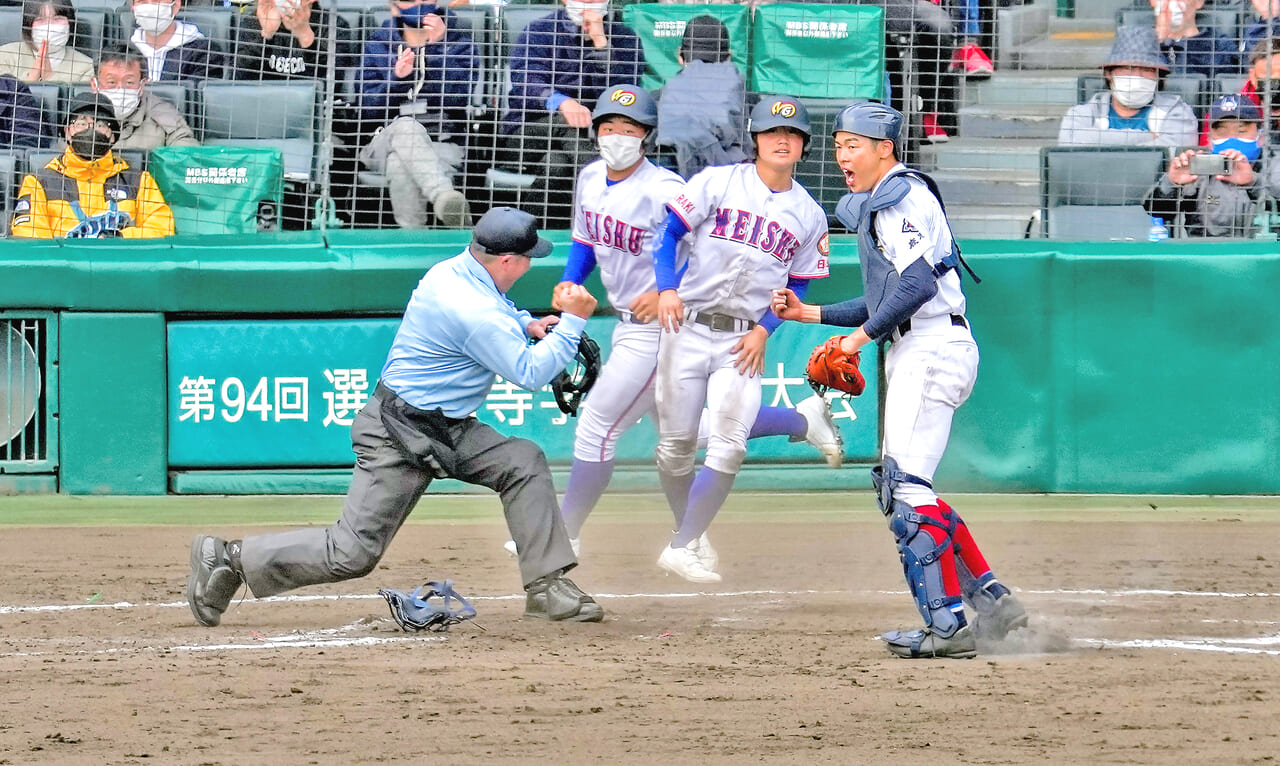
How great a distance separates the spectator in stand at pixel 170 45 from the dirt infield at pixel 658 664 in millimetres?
3429

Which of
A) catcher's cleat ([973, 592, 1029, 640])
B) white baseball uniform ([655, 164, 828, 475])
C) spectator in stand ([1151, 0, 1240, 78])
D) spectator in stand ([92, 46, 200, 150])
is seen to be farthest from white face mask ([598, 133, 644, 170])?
spectator in stand ([1151, 0, 1240, 78])

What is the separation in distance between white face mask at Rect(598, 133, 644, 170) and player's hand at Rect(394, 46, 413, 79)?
128 inches

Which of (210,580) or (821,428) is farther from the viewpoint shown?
(821,428)

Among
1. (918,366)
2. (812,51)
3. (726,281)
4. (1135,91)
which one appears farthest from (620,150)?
(1135,91)

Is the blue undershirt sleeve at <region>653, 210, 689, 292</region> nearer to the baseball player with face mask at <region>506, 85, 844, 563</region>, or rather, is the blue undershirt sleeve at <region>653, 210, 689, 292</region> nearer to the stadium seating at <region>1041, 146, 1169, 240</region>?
the baseball player with face mask at <region>506, 85, 844, 563</region>

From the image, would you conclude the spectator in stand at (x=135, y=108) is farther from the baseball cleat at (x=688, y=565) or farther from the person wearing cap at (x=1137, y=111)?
the person wearing cap at (x=1137, y=111)

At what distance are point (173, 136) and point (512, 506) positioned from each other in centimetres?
516

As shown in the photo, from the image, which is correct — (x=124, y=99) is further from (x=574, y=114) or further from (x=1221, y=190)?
(x=1221, y=190)

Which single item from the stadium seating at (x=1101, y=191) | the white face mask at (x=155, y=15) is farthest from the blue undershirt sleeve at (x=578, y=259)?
the white face mask at (x=155, y=15)

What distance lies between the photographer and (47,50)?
1038cm

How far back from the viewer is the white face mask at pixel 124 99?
10000 mm

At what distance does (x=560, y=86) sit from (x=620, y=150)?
2.98 meters

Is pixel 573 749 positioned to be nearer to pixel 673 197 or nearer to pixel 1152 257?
pixel 673 197

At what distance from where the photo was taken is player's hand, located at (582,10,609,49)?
995 centimetres
